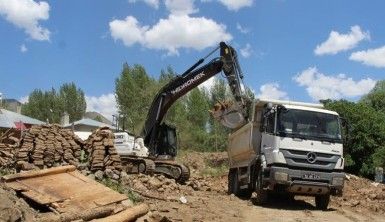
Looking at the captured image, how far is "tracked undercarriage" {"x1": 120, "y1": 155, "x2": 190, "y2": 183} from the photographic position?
24.4 meters

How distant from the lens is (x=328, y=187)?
54.8 feet

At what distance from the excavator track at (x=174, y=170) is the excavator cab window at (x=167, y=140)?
98 cm

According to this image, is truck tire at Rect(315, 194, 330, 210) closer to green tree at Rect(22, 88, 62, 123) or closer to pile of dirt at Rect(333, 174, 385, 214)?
pile of dirt at Rect(333, 174, 385, 214)

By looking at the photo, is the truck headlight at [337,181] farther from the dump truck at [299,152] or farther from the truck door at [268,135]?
the truck door at [268,135]

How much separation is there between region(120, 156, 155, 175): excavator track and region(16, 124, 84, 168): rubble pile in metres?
4.24

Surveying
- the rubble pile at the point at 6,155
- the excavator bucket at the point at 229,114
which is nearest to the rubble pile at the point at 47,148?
the rubble pile at the point at 6,155

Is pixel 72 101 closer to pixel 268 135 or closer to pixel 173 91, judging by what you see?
pixel 173 91

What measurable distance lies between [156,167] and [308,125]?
386 inches

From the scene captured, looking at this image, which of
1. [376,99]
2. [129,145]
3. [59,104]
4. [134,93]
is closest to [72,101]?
[59,104]

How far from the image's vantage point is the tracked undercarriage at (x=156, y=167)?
24375 mm

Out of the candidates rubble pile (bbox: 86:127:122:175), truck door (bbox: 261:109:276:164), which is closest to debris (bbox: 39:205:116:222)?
truck door (bbox: 261:109:276:164)

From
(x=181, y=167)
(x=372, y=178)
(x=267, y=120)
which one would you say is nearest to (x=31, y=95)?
(x=372, y=178)

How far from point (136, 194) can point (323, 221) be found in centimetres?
504

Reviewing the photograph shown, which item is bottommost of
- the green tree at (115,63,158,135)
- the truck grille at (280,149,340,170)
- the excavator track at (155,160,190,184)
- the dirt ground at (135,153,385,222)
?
the dirt ground at (135,153,385,222)
